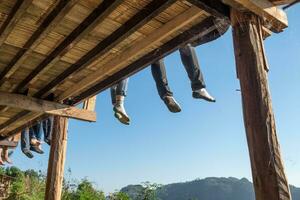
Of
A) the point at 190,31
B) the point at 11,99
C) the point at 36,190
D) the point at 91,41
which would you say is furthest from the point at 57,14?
the point at 36,190

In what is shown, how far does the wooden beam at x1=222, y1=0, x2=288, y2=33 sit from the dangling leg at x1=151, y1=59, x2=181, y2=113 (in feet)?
6.17

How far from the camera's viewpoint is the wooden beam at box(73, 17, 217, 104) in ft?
10.8

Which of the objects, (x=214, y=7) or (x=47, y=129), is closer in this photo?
(x=214, y=7)

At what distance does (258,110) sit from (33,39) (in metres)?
2.48

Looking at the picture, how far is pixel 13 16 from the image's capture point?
3053 millimetres

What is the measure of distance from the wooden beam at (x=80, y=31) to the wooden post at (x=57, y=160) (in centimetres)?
116

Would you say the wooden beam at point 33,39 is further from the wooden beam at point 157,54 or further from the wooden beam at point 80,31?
the wooden beam at point 157,54

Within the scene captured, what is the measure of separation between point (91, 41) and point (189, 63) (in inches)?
54.3

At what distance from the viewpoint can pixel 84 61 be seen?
4078 millimetres

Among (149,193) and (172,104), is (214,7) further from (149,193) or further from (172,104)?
(149,193)

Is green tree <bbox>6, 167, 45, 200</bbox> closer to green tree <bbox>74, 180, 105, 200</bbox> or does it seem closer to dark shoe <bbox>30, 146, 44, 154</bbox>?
green tree <bbox>74, 180, 105, 200</bbox>

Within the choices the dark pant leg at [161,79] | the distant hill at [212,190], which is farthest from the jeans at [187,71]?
the distant hill at [212,190]

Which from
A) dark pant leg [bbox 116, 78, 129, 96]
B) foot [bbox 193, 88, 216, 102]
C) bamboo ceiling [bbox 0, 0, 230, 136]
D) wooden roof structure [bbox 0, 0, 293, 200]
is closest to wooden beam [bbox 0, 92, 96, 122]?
wooden roof structure [bbox 0, 0, 293, 200]

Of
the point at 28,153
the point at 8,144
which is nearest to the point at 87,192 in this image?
the point at 28,153
